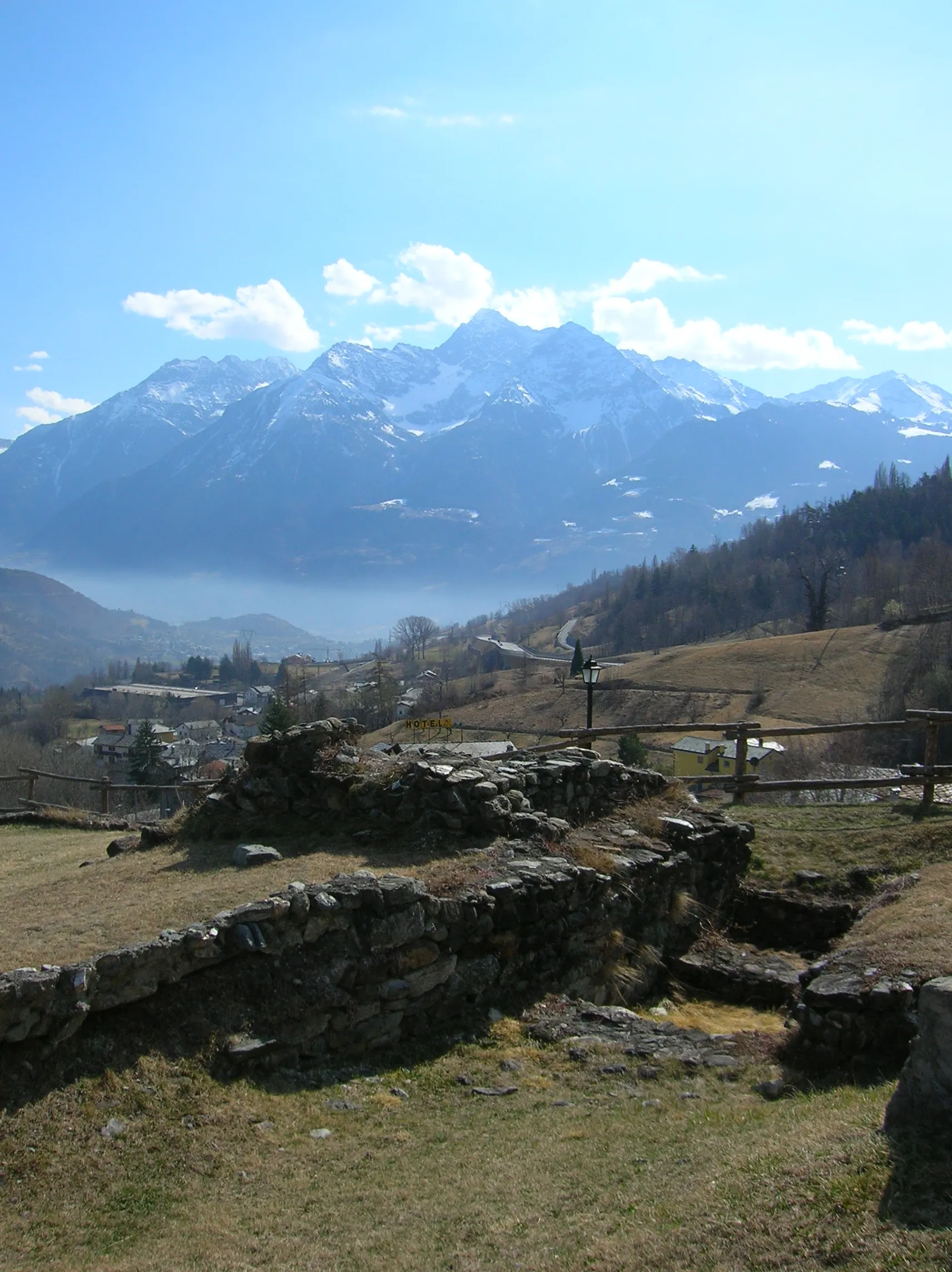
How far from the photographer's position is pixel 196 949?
8.82 metres

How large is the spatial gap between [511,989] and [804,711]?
2891 inches

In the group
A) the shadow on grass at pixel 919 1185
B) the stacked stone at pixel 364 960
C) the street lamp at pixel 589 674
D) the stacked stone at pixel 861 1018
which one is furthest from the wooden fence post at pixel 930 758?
the shadow on grass at pixel 919 1185

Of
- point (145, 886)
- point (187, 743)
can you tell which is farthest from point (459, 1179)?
point (187, 743)

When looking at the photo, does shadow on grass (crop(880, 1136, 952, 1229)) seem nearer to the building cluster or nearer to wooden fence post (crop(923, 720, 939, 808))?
wooden fence post (crop(923, 720, 939, 808))

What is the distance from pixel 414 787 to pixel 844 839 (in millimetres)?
7925

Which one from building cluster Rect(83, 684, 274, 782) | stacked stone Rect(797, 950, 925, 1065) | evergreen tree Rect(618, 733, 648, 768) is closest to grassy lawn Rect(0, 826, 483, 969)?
stacked stone Rect(797, 950, 925, 1065)

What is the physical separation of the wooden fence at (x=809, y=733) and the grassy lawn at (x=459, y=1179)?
9684mm

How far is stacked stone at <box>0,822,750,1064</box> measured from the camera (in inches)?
324

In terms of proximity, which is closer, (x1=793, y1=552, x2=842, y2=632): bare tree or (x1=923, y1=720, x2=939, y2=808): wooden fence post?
(x1=923, y1=720, x2=939, y2=808): wooden fence post

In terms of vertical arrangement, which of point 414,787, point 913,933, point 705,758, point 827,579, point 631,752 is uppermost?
point 827,579

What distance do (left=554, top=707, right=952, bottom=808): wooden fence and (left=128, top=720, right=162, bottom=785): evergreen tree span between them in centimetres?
4773

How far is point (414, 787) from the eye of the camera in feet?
43.9

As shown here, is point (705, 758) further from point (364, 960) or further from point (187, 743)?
point (187, 743)

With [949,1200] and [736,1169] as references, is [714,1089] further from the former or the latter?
[949,1200]
